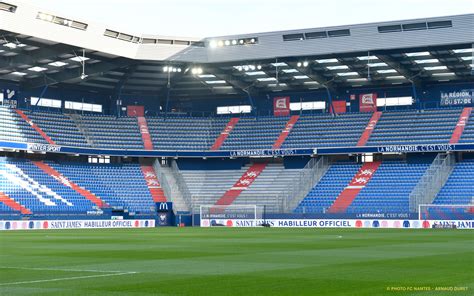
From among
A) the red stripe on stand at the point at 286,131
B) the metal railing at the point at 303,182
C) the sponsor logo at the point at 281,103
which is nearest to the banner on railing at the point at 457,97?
the metal railing at the point at 303,182

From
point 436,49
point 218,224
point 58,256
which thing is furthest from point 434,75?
point 58,256

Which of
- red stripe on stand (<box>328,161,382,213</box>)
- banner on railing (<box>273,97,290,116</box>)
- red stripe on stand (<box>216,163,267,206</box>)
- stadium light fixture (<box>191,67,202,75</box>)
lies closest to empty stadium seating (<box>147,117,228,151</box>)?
red stripe on stand (<box>216,163,267,206</box>)

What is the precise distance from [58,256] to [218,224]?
46795 mm

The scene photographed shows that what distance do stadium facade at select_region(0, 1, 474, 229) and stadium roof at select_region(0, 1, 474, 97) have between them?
0.16 metres

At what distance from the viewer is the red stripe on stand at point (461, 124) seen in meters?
75.1

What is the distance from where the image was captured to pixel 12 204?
225ft

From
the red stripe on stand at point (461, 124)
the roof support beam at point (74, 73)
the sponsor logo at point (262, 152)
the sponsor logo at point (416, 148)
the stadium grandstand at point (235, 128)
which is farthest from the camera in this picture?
the sponsor logo at point (262, 152)

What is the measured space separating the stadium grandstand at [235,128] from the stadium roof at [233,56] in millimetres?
159

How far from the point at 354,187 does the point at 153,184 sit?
20272 mm

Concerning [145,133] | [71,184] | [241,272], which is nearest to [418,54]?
[145,133]

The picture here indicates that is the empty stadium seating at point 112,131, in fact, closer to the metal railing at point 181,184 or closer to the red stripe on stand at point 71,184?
the metal railing at point 181,184

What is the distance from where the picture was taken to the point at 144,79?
274 ft

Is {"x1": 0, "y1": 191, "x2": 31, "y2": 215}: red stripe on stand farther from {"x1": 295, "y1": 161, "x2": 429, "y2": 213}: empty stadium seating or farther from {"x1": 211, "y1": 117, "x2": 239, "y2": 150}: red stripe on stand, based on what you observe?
{"x1": 295, "y1": 161, "x2": 429, "y2": 213}: empty stadium seating

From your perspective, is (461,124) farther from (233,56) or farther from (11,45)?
(11,45)
